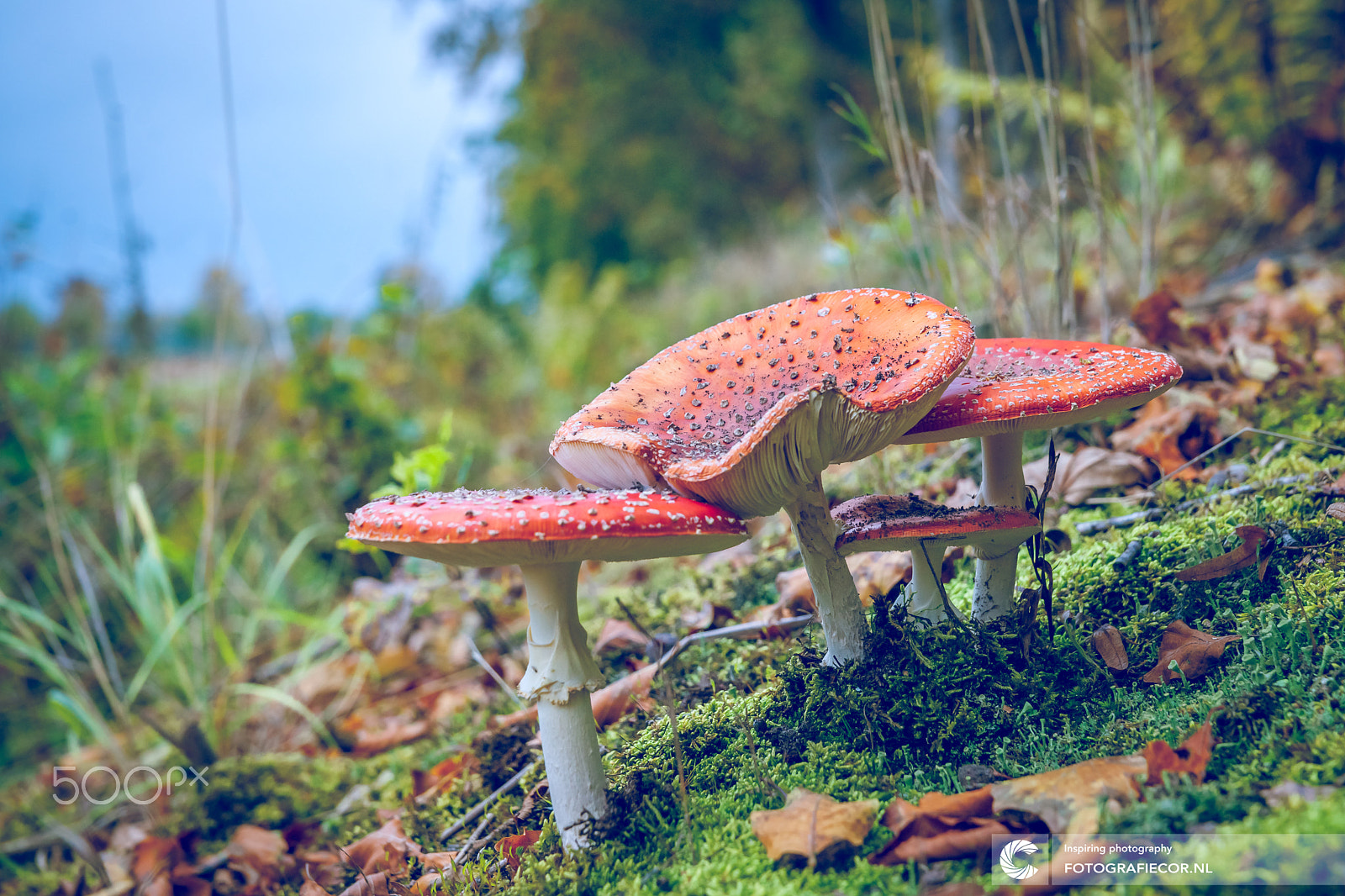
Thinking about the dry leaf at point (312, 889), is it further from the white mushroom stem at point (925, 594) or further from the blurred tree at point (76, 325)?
the blurred tree at point (76, 325)

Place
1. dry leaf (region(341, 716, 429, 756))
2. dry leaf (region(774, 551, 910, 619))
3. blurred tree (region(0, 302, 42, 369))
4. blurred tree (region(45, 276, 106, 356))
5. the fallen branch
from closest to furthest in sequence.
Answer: the fallen branch → dry leaf (region(774, 551, 910, 619)) → dry leaf (region(341, 716, 429, 756)) → blurred tree (region(0, 302, 42, 369)) → blurred tree (region(45, 276, 106, 356))

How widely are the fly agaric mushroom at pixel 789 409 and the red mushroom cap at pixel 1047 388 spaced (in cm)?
14

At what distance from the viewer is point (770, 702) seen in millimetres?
2318

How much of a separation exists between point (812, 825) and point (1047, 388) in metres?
1.14

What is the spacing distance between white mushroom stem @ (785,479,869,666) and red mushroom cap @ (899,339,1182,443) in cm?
31

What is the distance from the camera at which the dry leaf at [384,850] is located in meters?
2.39

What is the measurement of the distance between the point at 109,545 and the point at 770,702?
5.24 m

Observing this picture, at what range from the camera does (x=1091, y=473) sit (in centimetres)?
307

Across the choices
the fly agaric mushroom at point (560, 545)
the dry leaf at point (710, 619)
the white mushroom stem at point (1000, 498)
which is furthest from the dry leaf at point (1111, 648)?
the dry leaf at point (710, 619)

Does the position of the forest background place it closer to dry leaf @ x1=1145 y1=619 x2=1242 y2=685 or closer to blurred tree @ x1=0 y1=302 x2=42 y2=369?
blurred tree @ x1=0 y1=302 x2=42 y2=369

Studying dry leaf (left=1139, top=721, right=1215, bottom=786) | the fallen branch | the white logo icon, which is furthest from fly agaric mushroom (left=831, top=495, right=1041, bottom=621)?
the fallen branch

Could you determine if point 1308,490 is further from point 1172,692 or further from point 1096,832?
point 1096,832

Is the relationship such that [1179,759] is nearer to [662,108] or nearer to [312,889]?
[312,889]

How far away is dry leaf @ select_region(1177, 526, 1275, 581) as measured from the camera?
2.25 metres
